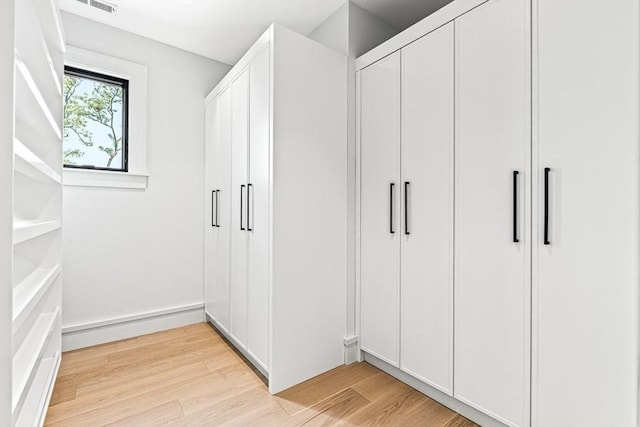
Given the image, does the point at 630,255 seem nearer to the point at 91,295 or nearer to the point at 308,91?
the point at 308,91

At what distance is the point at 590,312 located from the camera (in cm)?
119

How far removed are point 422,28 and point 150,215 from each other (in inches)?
98.9

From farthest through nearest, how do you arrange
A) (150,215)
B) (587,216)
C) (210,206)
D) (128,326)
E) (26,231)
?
(210,206) → (150,215) → (128,326) → (587,216) → (26,231)

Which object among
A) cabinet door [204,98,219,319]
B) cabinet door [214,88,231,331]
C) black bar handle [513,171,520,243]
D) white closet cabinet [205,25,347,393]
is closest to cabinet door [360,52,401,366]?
white closet cabinet [205,25,347,393]

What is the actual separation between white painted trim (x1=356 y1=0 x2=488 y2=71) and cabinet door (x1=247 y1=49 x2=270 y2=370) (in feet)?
2.25

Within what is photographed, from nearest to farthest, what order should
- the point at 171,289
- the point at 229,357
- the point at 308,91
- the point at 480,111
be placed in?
the point at 480,111
the point at 308,91
the point at 229,357
the point at 171,289

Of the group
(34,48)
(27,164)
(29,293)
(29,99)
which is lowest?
(29,293)

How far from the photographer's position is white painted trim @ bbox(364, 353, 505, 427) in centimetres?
155

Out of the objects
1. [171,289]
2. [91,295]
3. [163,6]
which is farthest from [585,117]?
[91,295]

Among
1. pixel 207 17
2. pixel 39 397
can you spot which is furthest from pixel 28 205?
pixel 207 17

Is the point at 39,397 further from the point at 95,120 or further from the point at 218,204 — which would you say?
the point at 95,120

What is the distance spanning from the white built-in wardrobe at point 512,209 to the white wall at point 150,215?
1.82 metres

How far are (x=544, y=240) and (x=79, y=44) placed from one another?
332 cm

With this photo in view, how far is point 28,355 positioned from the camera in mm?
1280
